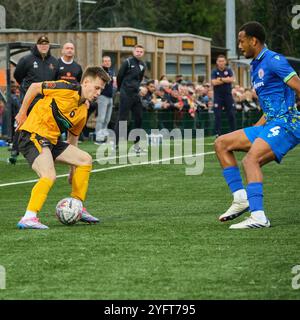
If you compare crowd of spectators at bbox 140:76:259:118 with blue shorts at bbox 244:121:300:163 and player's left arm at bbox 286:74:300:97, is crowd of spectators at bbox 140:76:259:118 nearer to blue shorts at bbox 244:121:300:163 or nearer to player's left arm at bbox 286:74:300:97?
blue shorts at bbox 244:121:300:163

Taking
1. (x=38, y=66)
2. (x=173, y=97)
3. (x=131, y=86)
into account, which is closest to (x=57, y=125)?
(x=38, y=66)

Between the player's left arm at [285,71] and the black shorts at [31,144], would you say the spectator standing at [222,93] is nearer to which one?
the black shorts at [31,144]

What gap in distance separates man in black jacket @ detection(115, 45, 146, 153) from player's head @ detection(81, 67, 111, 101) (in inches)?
469

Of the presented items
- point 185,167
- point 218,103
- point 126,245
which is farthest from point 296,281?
point 218,103

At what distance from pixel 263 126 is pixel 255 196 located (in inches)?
29.8

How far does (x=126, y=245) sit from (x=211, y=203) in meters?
3.88

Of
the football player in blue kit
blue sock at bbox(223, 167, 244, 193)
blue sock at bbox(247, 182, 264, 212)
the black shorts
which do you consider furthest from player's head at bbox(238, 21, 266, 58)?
the black shorts

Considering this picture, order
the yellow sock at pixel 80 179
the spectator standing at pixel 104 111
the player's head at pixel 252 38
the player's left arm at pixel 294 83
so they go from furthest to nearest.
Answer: the spectator standing at pixel 104 111, the yellow sock at pixel 80 179, the player's head at pixel 252 38, the player's left arm at pixel 294 83

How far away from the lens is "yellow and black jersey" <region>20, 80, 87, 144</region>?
439 inches

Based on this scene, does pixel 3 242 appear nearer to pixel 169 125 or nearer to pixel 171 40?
pixel 169 125

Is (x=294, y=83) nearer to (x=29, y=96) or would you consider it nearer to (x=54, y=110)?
(x=54, y=110)

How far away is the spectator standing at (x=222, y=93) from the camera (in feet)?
90.1

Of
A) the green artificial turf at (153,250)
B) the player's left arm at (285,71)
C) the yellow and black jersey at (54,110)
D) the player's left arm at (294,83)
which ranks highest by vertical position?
the player's left arm at (285,71)

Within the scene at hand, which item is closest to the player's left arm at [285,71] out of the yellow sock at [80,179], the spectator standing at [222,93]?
the yellow sock at [80,179]
